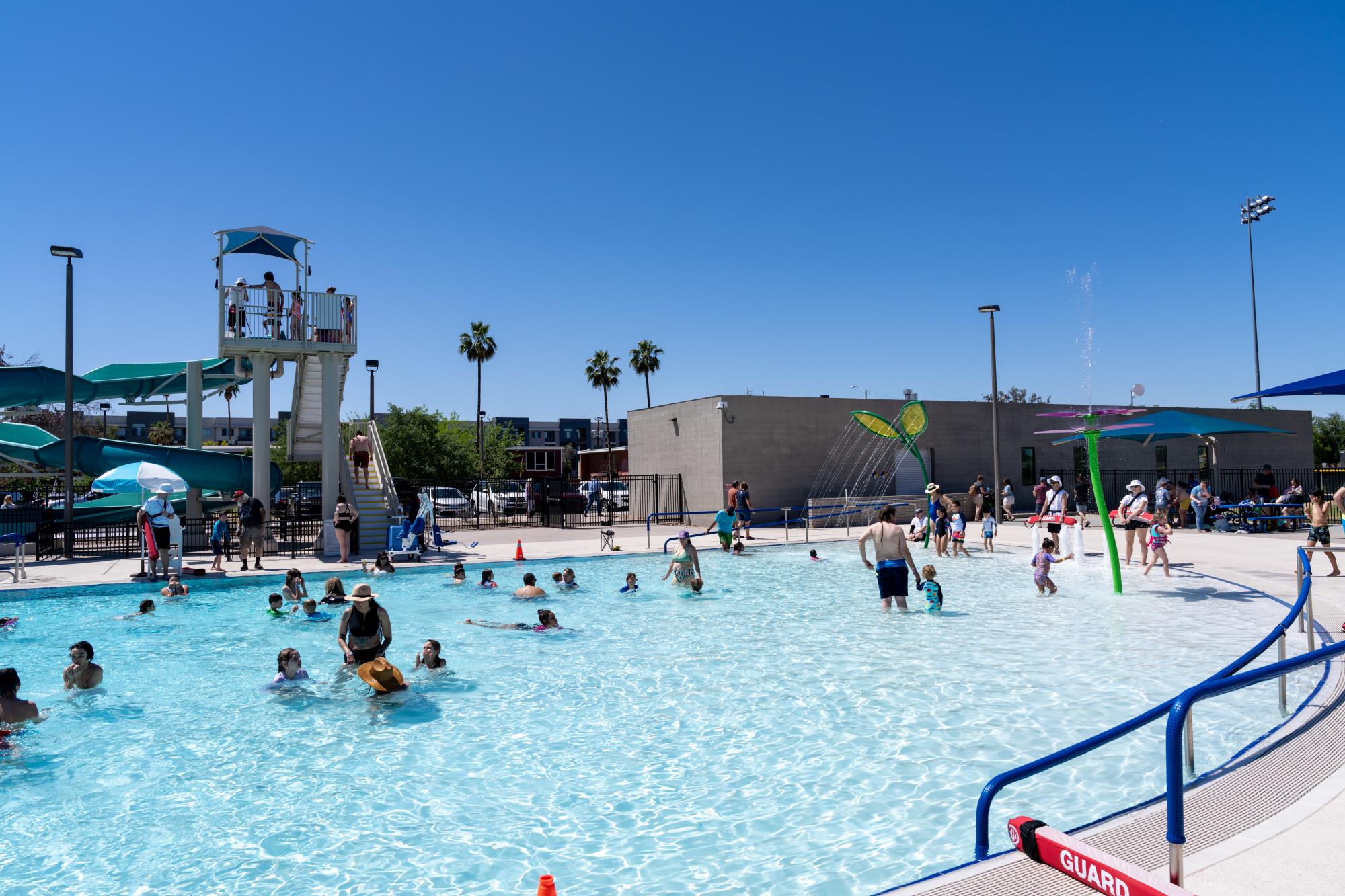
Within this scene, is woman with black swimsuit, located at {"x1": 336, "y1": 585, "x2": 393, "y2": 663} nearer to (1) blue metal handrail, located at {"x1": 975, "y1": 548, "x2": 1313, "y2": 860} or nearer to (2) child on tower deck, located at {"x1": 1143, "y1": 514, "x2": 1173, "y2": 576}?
(1) blue metal handrail, located at {"x1": 975, "y1": 548, "x2": 1313, "y2": 860}

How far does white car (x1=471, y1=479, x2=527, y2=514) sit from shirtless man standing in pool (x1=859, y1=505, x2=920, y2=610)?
66.5 ft

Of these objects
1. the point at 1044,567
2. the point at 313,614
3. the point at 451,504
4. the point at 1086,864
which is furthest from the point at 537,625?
the point at 451,504

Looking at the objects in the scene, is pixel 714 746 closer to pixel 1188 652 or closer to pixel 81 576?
pixel 1188 652

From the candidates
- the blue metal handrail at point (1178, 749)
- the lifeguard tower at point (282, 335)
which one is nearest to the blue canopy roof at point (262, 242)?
the lifeguard tower at point (282, 335)

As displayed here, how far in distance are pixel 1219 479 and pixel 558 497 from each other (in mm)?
29087

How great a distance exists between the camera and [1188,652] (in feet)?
31.0

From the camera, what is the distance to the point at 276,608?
12.9 meters

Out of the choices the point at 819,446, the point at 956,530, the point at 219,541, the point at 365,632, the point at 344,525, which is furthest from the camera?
the point at 819,446

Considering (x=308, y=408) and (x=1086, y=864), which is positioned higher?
(x=308, y=408)

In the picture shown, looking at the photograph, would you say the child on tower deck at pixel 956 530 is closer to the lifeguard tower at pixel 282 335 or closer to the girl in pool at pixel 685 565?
the girl in pool at pixel 685 565

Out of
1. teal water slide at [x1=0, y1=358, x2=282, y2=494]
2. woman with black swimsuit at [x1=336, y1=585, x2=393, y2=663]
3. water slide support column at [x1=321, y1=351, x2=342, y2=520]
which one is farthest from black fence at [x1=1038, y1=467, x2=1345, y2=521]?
woman with black swimsuit at [x1=336, y1=585, x2=393, y2=663]

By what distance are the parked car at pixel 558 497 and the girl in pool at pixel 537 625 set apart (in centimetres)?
1669

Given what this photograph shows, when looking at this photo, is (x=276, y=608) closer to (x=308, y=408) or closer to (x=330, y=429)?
(x=330, y=429)

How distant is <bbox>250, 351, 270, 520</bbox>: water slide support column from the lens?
1998 centimetres
